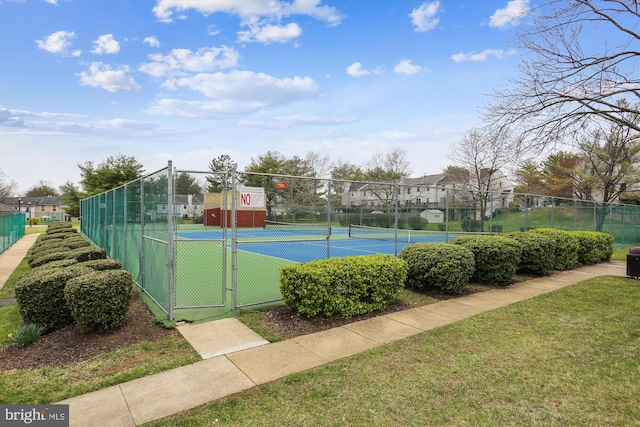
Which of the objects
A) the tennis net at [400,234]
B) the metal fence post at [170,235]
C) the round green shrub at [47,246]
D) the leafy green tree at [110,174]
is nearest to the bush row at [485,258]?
the tennis net at [400,234]

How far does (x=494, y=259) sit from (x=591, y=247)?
21.9 ft

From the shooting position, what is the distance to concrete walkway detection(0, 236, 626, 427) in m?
3.26

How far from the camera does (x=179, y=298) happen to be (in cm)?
709

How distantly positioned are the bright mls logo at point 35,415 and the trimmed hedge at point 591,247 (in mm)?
14034

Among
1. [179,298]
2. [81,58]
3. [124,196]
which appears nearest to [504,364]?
[179,298]

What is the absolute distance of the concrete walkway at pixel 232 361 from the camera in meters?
3.26

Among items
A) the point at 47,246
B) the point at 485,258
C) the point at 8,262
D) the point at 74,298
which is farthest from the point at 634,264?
the point at 8,262

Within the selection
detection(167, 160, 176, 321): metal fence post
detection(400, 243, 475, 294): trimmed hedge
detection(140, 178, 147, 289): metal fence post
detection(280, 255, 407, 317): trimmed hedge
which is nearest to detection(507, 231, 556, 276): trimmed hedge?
detection(400, 243, 475, 294): trimmed hedge

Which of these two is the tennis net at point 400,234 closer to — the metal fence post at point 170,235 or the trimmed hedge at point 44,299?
the metal fence post at point 170,235

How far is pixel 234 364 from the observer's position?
4191 mm

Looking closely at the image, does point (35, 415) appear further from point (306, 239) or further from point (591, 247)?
point (591, 247)

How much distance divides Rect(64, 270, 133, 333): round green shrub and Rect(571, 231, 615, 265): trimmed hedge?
13354mm

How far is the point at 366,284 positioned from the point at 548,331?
112 inches

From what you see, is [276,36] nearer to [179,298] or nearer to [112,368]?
[179,298]
